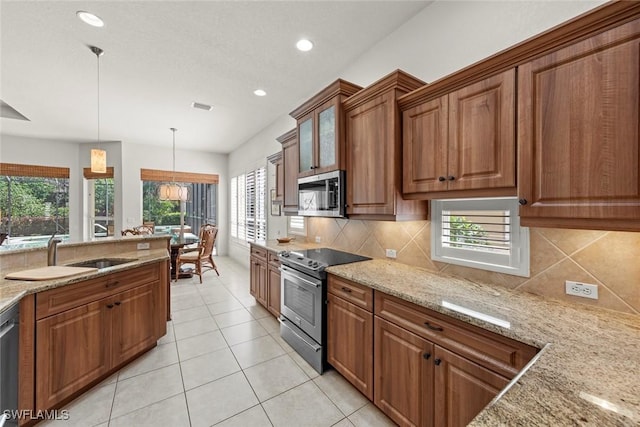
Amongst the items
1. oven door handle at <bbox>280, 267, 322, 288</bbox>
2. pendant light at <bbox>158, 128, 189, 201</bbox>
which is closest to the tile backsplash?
oven door handle at <bbox>280, 267, 322, 288</bbox>

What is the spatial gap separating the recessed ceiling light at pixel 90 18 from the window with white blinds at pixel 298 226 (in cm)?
278

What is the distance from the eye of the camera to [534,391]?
745 millimetres

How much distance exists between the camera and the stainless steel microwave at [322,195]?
2418mm

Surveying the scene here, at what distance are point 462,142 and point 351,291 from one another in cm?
127

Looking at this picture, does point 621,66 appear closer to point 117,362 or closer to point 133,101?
point 117,362

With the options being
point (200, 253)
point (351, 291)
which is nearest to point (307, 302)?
point (351, 291)

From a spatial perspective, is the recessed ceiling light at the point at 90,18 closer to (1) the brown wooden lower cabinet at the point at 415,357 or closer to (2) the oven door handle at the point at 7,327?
(2) the oven door handle at the point at 7,327

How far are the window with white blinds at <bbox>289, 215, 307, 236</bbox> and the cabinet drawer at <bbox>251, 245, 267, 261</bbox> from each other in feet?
2.24

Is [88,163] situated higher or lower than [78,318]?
higher

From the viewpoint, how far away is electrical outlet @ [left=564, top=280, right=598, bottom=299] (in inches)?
52.8

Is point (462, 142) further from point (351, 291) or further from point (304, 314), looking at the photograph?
point (304, 314)

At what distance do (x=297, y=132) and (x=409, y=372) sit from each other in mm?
2595

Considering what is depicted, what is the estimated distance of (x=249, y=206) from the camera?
5902 mm

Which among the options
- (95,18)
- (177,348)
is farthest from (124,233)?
(95,18)
